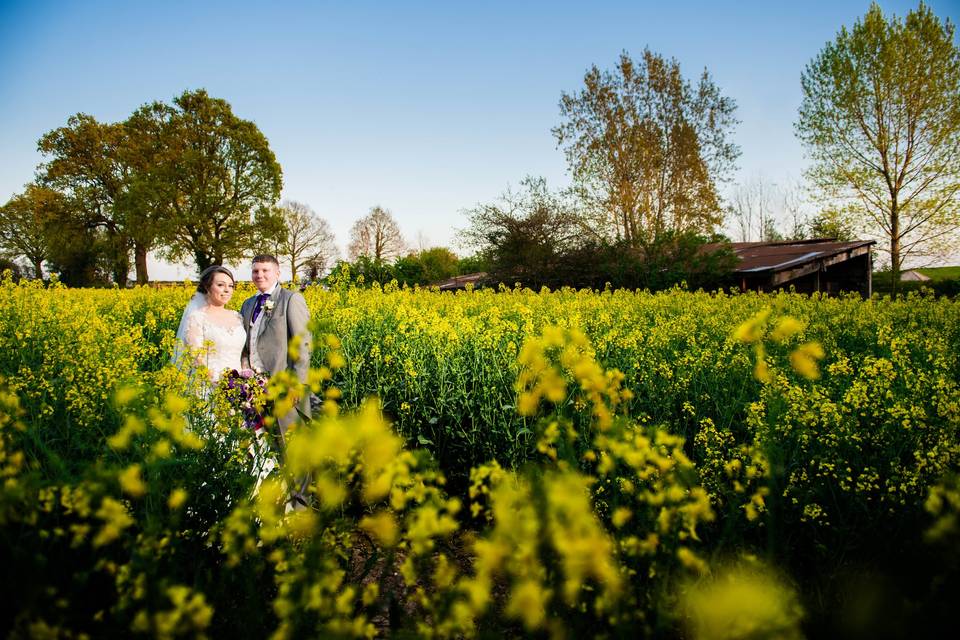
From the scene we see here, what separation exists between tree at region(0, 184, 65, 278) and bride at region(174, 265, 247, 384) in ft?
118

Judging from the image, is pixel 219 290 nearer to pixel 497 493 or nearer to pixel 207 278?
pixel 207 278

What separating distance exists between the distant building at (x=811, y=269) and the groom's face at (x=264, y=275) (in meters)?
16.5

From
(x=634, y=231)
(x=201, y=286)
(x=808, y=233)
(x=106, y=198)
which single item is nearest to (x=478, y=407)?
(x=201, y=286)

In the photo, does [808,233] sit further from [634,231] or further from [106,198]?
[106,198]

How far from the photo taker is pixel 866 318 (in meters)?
7.19

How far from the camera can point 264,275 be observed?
14.7 ft

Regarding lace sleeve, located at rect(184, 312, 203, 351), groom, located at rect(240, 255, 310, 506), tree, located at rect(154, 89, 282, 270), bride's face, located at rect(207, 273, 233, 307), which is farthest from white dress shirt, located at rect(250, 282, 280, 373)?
tree, located at rect(154, 89, 282, 270)

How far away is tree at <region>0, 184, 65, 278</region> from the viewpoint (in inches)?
1227

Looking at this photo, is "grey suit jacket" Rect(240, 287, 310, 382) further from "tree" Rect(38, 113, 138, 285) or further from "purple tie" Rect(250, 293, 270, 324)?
"tree" Rect(38, 113, 138, 285)

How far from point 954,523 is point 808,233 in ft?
170

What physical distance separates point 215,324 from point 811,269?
69.7 feet

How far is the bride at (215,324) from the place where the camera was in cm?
428

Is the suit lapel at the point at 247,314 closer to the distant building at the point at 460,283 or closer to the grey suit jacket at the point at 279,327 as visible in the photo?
the grey suit jacket at the point at 279,327

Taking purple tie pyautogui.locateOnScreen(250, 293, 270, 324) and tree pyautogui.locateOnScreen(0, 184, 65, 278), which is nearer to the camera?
purple tie pyautogui.locateOnScreen(250, 293, 270, 324)
